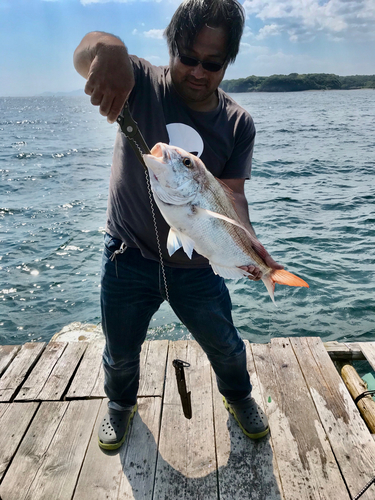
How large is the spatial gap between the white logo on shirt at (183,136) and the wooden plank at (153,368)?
2.28m

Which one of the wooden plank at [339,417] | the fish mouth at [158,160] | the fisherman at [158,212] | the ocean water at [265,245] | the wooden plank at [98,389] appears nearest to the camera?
the fish mouth at [158,160]

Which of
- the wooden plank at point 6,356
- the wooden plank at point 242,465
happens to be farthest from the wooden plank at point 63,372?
the wooden plank at point 242,465

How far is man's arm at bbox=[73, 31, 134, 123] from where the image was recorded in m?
2.07

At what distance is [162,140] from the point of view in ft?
9.01

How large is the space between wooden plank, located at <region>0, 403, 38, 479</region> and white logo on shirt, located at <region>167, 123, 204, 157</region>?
8.61 feet

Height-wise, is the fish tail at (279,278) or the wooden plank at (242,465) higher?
the fish tail at (279,278)

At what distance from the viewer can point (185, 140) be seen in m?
2.75

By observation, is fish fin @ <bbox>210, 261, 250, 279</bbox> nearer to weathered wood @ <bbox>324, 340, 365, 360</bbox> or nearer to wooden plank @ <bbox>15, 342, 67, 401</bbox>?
wooden plank @ <bbox>15, 342, 67, 401</bbox>

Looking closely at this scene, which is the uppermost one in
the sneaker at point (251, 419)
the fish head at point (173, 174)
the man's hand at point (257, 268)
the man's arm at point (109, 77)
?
the man's arm at point (109, 77)

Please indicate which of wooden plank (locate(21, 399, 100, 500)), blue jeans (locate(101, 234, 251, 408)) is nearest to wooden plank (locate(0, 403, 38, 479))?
wooden plank (locate(21, 399, 100, 500))

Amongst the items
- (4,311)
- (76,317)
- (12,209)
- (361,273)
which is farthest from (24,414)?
(12,209)

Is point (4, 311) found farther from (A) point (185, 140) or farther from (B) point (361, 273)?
(B) point (361, 273)

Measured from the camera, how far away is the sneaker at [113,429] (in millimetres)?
3172

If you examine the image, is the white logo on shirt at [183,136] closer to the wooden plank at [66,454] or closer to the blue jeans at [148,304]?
the blue jeans at [148,304]
